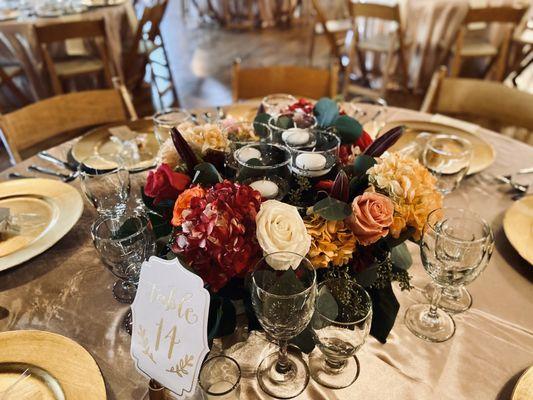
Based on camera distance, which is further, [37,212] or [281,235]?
[37,212]

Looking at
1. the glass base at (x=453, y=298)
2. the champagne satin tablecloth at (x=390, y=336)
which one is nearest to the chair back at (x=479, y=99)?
the champagne satin tablecloth at (x=390, y=336)

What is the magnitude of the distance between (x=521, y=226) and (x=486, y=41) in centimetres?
303

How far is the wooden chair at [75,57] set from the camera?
8.13 feet

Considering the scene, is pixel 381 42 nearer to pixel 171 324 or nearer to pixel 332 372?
pixel 332 372

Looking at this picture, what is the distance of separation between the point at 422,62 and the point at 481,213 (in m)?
2.69

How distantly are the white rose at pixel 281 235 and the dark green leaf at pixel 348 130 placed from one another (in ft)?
1.08

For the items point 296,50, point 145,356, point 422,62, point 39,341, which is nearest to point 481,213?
point 145,356

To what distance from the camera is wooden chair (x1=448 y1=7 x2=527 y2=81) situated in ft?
9.18

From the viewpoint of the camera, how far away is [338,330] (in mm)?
678

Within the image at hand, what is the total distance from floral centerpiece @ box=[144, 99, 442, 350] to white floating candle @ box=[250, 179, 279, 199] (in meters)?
0.02

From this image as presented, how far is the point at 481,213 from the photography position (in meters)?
1.07

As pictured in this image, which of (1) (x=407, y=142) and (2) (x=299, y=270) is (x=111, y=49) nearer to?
(1) (x=407, y=142)

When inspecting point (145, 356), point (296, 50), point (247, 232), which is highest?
point (247, 232)

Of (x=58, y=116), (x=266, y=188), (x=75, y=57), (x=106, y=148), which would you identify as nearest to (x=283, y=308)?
(x=266, y=188)
